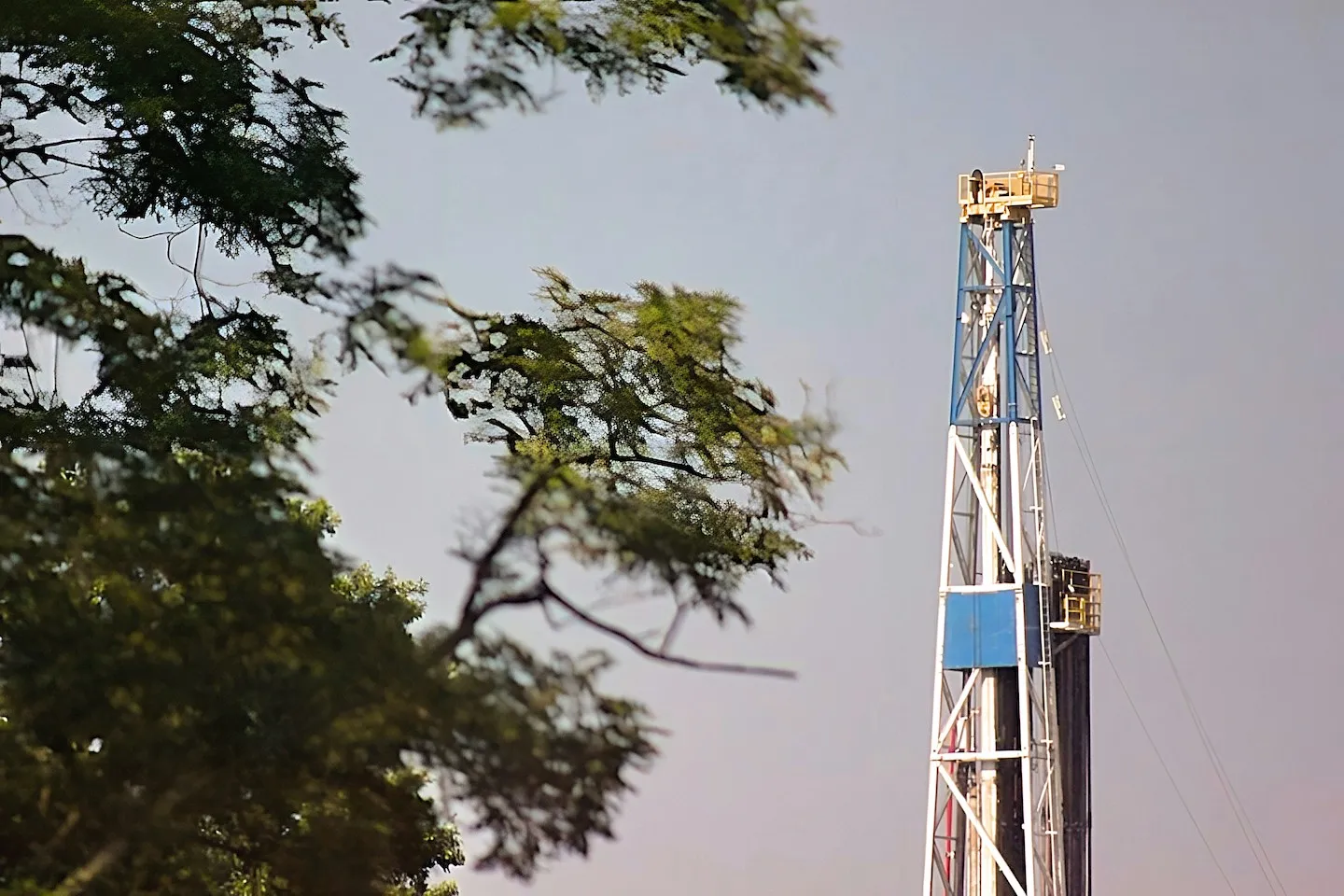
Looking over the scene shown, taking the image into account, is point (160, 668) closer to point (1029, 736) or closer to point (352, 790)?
point (352, 790)

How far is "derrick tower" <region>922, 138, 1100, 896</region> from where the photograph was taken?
26891 mm

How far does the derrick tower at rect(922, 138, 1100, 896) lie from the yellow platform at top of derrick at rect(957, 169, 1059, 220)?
2 centimetres

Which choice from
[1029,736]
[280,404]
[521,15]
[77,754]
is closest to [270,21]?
[280,404]

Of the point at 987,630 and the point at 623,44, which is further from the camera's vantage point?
the point at 987,630

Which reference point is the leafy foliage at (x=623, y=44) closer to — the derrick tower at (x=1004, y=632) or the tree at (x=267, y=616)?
the tree at (x=267, y=616)

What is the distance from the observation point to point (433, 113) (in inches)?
376

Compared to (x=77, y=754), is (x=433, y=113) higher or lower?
higher

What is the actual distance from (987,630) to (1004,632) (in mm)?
254

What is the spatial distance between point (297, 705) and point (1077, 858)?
20.7 meters

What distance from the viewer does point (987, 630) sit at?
27266 mm

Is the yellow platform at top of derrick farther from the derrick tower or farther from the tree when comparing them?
the tree

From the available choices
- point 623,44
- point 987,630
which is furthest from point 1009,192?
point 623,44

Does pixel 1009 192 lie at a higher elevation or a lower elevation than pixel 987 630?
higher

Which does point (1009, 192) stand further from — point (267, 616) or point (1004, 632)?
point (267, 616)
